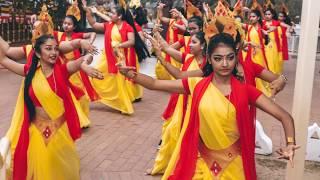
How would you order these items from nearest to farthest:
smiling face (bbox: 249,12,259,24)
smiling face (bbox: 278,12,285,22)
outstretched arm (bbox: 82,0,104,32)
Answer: outstretched arm (bbox: 82,0,104,32) < smiling face (bbox: 249,12,259,24) < smiling face (bbox: 278,12,285,22)

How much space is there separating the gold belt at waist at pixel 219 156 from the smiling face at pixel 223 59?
48cm

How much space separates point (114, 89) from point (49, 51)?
4.34 metres

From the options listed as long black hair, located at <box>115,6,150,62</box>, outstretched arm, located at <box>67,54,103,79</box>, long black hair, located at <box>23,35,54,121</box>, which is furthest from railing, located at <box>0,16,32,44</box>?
outstretched arm, located at <box>67,54,103,79</box>

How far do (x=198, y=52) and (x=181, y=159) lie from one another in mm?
1652

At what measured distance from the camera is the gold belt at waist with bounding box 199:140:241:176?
3.55 metres

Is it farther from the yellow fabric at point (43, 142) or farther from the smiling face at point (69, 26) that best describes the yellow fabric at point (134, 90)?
the yellow fabric at point (43, 142)

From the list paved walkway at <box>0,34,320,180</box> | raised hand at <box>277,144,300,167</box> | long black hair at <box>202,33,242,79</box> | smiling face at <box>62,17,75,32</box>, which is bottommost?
paved walkway at <box>0,34,320,180</box>

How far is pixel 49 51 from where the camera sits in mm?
4469

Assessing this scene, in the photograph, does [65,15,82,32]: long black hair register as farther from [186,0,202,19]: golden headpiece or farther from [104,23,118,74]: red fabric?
[186,0,202,19]: golden headpiece

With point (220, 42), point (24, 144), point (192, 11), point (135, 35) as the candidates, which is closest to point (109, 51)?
point (135, 35)

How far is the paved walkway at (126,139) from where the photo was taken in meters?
5.67

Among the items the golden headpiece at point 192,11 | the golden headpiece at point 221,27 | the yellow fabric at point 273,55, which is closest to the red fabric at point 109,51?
the golden headpiece at point 192,11

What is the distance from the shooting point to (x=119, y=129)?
754 centimetres

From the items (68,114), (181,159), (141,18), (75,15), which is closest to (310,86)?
(181,159)
